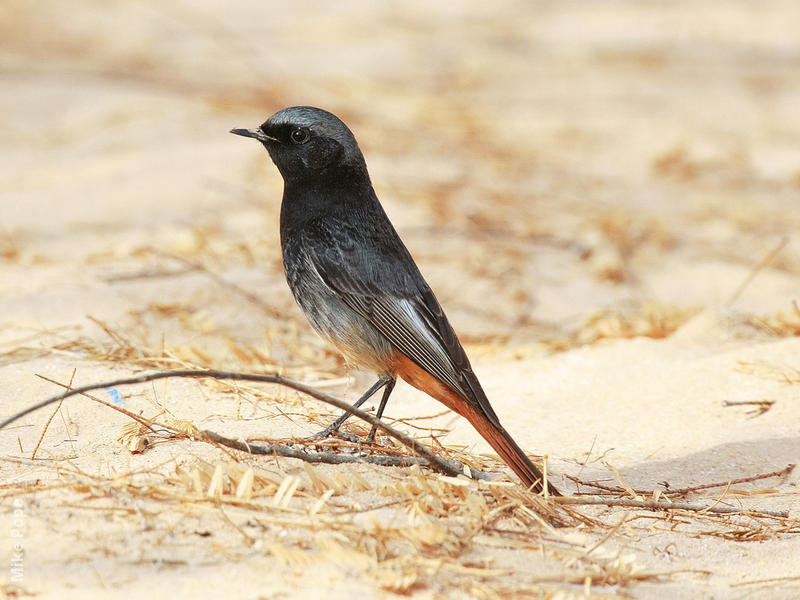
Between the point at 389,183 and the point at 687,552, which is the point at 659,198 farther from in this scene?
the point at 687,552

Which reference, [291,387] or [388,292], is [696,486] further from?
[291,387]

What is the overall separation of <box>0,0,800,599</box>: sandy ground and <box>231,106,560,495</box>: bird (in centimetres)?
32

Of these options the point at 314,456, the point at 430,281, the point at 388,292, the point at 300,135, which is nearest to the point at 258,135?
the point at 300,135

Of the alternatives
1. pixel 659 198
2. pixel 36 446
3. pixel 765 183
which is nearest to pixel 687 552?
pixel 36 446

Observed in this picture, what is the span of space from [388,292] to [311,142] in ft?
2.27

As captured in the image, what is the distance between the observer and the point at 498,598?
2.35 metres

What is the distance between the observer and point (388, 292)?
3740mm

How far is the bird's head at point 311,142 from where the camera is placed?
3.88 metres

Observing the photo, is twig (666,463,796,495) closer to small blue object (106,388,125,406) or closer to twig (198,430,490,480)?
twig (198,430,490,480)

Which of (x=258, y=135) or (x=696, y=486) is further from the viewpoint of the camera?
(x=258, y=135)

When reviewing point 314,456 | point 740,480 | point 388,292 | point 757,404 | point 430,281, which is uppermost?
point 430,281

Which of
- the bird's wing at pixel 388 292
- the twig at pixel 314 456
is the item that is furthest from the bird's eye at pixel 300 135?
the twig at pixel 314 456

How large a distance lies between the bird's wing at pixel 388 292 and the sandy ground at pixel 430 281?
1.22ft

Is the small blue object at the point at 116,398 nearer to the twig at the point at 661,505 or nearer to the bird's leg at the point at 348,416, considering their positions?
the bird's leg at the point at 348,416
